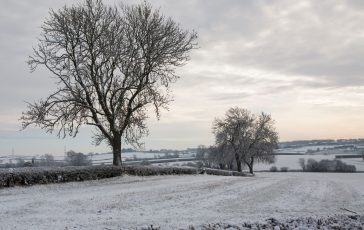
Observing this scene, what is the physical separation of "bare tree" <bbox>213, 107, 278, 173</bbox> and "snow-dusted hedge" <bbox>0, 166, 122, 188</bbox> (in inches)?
2204

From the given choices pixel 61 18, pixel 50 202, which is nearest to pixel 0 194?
pixel 50 202

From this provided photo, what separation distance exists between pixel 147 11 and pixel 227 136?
55457 millimetres

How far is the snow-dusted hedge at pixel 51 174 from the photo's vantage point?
70.2 ft

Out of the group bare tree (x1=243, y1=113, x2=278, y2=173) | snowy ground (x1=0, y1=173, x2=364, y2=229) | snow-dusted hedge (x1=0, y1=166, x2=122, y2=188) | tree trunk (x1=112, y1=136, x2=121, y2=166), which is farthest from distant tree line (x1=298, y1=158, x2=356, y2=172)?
snowy ground (x1=0, y1=173, x2=364, y2=229)

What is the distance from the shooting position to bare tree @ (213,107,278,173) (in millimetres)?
84250

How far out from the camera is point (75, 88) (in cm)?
3080

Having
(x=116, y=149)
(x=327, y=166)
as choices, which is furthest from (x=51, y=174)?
(x=327, y=166)

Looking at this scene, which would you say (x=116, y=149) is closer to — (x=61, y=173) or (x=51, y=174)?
(x=61, y=173)

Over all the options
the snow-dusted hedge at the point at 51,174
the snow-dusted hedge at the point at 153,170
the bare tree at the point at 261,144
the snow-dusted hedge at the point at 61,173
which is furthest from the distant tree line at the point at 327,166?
the snow-dusted hedge at the point at 51,174

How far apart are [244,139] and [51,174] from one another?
63.3 m

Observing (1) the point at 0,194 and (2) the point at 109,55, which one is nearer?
(1) the point at 0,194

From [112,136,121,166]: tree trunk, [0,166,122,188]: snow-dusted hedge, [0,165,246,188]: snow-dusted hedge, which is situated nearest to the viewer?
[0,166,122,188]: snow-dusted hedge

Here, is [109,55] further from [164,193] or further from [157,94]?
[164,193]

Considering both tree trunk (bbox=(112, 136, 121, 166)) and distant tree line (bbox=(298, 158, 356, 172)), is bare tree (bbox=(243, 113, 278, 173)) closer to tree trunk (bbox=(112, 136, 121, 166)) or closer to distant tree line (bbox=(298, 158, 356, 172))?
distant tree line (bbox=(298, 158, 356, 172))
